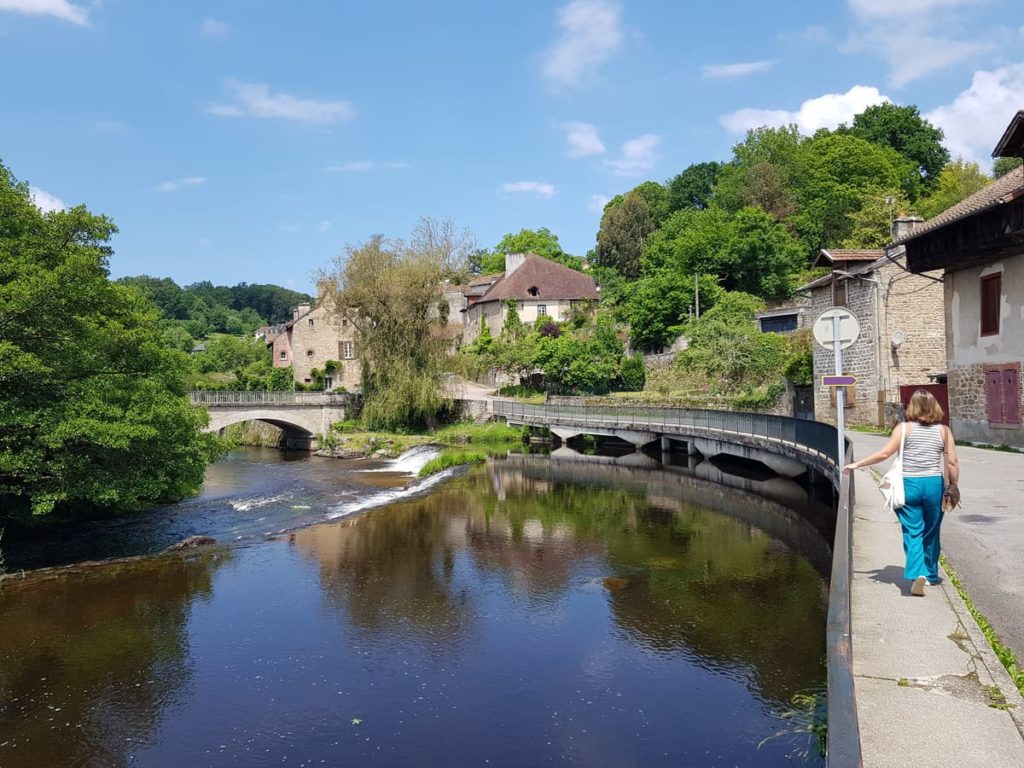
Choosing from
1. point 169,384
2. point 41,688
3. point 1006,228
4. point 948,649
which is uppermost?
point 1006,228

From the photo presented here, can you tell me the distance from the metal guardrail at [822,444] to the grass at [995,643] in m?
1.15

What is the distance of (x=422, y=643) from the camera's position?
1155cm

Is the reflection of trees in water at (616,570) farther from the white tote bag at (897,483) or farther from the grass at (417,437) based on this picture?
the grass at (417,437)

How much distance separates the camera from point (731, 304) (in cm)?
4606

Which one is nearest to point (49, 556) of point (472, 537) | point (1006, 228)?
point (472, 537)

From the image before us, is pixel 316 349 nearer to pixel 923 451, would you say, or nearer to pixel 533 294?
pixel 533 294

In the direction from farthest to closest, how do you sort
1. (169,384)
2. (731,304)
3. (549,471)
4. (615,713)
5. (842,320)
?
(731,304) < (549,471) < (169,384) < (842,320) < (615,713)

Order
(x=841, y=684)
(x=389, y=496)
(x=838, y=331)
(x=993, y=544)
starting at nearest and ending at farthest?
(x=841, y=684) → (x=993, y=544) → (x=838, y=331) → (x=389, y=496)

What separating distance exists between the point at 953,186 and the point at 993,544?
49.0m

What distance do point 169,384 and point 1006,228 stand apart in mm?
22208

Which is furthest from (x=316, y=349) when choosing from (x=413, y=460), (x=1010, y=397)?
(x=1010, y=397)

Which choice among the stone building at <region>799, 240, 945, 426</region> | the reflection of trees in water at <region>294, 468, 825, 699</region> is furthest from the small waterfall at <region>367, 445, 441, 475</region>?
the stone building at <region>799, 240, 945, 426</region>

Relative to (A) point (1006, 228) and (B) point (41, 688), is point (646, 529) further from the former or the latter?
(B) point (41, 688)

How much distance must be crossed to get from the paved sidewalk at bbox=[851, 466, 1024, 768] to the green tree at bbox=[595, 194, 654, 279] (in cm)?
6628
